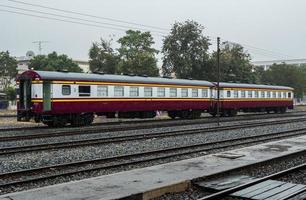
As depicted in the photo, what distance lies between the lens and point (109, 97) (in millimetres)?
26922

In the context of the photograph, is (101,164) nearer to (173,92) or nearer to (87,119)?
(87,119)

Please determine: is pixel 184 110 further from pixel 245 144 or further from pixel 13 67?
pixel 13 67

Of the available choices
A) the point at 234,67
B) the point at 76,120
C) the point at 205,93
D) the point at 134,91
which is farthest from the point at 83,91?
the point at 234,67

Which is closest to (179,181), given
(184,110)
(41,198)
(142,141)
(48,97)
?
(41,198)

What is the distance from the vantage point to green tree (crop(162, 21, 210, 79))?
2427 inches

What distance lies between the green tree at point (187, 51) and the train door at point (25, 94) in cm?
3808

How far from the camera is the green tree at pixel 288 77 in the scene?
88.4 m

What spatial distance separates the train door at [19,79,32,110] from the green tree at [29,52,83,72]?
52578 mm

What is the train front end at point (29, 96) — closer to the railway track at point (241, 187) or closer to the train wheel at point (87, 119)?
the train wheel at point (87, 119)

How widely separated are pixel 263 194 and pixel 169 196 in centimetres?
171

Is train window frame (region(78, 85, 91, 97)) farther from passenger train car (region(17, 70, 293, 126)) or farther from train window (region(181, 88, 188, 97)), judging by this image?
train window (region(181, 88, 188, 97))

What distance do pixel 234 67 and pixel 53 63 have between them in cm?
3175

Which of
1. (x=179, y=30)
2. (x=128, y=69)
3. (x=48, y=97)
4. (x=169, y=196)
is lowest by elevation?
(x=169, y=196)

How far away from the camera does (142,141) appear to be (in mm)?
17578
